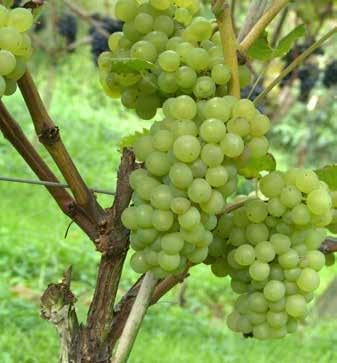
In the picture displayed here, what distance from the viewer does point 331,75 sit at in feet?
10.8

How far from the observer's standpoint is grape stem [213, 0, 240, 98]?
0.76m

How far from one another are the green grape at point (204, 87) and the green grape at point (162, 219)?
12 centimetres

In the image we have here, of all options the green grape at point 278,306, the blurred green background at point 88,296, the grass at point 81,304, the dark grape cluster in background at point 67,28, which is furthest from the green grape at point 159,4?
the dark grape cluster in background at point 67,28

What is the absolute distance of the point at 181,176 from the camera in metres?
0.71

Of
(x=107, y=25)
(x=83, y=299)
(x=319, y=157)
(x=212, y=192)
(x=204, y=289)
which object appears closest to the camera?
(x=212, y=192)

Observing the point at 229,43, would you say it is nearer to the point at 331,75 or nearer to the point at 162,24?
the point at 162,24

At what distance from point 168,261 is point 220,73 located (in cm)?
19

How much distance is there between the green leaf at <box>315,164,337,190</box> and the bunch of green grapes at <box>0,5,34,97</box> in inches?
14.1

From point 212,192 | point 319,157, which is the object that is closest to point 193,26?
point 212,192

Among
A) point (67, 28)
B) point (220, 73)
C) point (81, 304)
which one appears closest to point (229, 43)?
point (220, 73)

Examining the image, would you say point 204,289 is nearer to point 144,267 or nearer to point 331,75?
point 331,75

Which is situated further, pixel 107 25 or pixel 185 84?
pixel 107 25

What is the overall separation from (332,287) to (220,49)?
298 centimetres

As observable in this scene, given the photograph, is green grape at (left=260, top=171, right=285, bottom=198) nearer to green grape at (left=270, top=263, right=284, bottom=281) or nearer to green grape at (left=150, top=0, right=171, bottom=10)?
green grape at (left=270, top=263, right=284, bottom=281)
